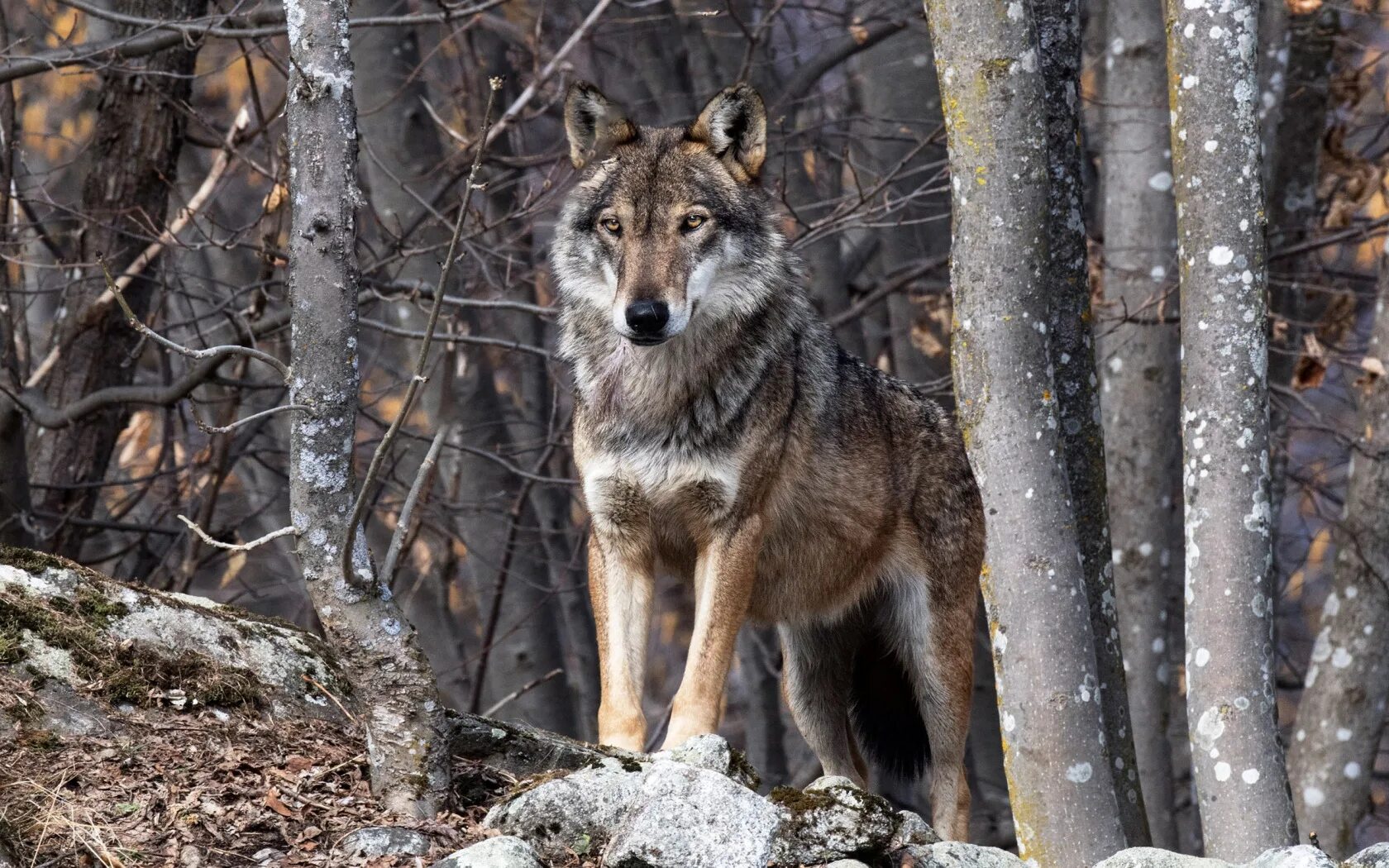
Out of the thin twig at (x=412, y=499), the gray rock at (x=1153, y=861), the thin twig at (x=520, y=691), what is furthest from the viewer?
the thin twig at (x=520, y=691)

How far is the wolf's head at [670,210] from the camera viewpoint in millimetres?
5102

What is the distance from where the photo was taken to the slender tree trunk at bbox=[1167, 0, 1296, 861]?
528 cm

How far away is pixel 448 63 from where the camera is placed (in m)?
14.0

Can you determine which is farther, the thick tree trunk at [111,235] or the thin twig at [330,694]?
the thick tree trunk at [111,235]

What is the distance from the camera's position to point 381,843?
360 cm

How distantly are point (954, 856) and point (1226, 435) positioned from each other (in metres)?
2.32

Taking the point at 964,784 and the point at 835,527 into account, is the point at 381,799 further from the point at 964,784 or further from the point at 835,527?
the point at 964,784

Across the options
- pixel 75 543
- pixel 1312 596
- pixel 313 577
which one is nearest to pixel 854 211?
pixel 75 543

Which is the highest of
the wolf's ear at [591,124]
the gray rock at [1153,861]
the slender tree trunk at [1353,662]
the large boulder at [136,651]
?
the wolf's ear at [591,124]

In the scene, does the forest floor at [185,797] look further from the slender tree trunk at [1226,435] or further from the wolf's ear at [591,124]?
the slender tree trunk at [1226,435]

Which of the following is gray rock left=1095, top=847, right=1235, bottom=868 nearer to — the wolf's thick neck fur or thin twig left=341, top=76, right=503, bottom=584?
the wolf's thick neck fur

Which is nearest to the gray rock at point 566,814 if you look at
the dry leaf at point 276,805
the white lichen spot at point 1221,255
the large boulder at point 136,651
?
the dry leaf at point 276,805

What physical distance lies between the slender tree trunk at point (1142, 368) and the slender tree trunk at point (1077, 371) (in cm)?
332

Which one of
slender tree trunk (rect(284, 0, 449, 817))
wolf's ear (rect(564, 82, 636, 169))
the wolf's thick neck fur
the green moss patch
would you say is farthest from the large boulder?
wolf's ear (rect(564, 82, 636, 169))
